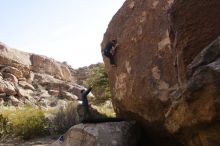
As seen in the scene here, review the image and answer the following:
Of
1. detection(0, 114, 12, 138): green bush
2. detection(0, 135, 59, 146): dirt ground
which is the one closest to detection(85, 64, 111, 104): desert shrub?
detection(0, 114, 12, 138): green bush

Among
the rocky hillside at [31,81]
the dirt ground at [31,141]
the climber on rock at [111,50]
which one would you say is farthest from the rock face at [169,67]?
the rocky hillside at [31,81]

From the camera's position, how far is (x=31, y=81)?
3281 centimetres

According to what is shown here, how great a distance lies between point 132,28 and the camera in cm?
762

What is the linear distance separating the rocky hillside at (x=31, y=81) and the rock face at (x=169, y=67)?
19.2m

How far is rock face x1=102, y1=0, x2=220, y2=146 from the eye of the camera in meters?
3.32

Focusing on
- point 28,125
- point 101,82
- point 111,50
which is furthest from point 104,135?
point 101,82

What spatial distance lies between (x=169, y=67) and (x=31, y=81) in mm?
27462

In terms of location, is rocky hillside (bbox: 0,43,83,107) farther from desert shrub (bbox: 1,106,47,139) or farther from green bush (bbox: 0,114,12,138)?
desert shrub (bbox: 1,106,47,139)

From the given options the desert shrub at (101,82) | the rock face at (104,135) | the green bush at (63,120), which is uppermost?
the desert shrub at (101,82)

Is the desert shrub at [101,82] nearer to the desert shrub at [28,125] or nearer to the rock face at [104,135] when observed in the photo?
the desert shrub at [28,125]

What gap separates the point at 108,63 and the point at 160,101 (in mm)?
2333

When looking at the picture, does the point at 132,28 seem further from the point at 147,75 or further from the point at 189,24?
the point at 189,24

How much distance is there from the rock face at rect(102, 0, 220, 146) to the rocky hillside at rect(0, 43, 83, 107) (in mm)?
19234

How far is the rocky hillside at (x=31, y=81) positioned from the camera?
2770 centimetres
